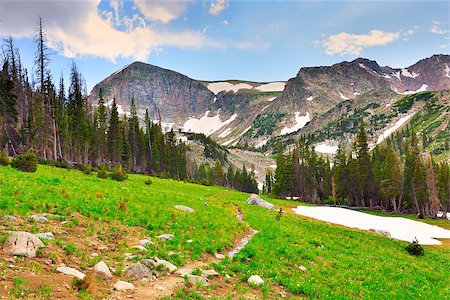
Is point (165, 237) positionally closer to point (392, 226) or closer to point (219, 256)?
point (219, 256)

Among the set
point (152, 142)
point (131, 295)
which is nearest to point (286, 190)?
point (152, 142)

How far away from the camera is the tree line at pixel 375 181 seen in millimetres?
83938

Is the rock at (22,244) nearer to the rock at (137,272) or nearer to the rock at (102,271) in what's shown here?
the rock at (102,271)

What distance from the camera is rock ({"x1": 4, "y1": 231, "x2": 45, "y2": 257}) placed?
10648mm

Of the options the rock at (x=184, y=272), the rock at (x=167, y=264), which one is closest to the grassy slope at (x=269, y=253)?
the rock at (x=167, y=264)

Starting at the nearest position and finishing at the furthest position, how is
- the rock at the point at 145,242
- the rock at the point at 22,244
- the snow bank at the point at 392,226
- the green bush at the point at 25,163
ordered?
the rock at the point at 22,244 → the rock at the point at 145,242 → the green bush at the point at 25,163 → the snow bank at the point at 392,226

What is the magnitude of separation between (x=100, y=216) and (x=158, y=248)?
4546 millimetres

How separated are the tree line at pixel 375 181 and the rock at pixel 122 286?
284 feet

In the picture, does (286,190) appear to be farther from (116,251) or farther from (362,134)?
(116,251)

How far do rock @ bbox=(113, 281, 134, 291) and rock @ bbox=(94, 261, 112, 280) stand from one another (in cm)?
47

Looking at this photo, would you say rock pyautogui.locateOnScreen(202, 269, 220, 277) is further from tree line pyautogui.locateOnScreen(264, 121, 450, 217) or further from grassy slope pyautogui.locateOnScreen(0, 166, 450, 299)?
tree line pyautogui.locateOnScreen(264, 121, 450, 217)

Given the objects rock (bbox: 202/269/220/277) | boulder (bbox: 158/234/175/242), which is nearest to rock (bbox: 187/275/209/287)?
rock (bbox: 202/269/220/277)

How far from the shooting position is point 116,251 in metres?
13.4

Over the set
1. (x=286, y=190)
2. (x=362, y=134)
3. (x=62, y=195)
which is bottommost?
(x=286, y=190)
